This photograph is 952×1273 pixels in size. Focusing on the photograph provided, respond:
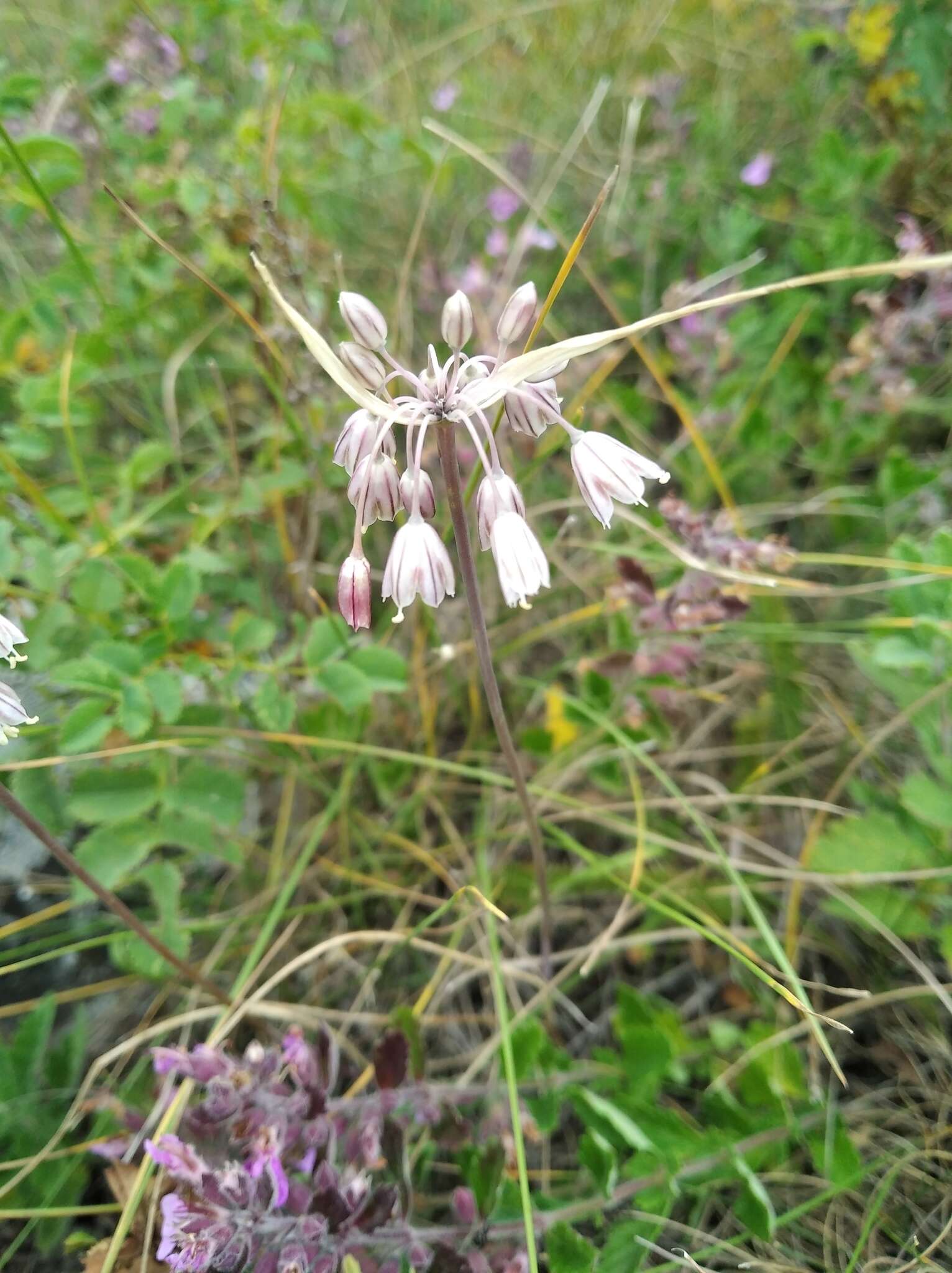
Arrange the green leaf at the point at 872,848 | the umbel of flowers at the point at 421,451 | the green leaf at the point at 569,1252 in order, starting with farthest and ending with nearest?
the green leaf at the point at 872,848 → the green leaf at the point at 569,1252 → the umbel of flowers at the point at 421,451

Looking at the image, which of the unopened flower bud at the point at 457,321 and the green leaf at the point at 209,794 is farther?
the green leaf at the point at 209,794

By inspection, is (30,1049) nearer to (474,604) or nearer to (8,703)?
(8,703)

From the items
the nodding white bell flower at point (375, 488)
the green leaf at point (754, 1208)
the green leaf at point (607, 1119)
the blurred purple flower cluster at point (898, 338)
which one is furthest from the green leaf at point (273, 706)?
the blurred purple flower cluster at point (898, 338)

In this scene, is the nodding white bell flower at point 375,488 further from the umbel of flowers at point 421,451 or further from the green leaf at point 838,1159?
the green leaf at point 838,1159

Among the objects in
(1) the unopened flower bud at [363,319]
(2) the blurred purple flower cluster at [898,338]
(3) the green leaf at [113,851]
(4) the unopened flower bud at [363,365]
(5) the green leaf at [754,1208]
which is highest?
(2) the blurred purple flower cluster at [898,338]

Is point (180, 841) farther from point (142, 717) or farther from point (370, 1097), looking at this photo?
point (370, 1097)

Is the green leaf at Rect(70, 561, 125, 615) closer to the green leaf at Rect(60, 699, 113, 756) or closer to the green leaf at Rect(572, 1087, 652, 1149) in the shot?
the green leaf at Rect(60, 699, 113, 756)

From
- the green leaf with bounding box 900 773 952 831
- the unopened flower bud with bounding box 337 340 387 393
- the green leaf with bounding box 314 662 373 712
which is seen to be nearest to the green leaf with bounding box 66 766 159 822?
the green leaf with bounding box 314 662 373 712
